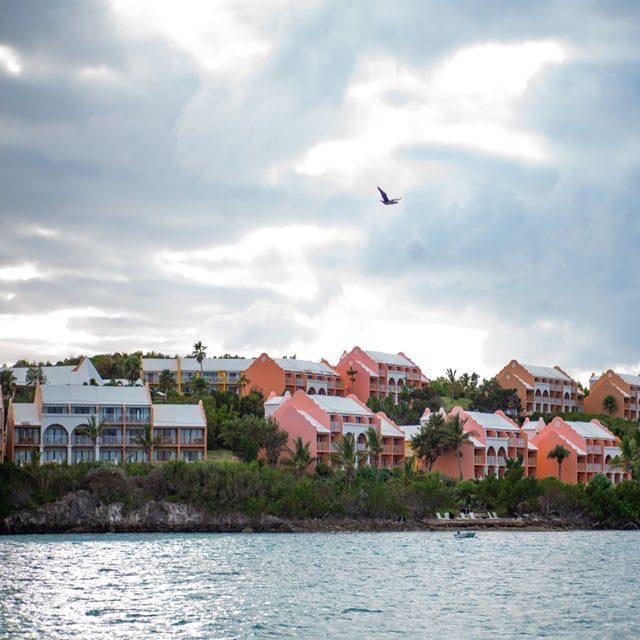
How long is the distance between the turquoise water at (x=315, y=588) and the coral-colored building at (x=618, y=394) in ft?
279

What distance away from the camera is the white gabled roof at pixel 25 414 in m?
128

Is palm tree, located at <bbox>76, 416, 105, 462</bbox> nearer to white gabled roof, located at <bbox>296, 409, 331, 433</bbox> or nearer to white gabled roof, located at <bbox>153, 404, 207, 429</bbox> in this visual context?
white gabled roof, located at <bbox>153, 404, 207, 429</bbox>

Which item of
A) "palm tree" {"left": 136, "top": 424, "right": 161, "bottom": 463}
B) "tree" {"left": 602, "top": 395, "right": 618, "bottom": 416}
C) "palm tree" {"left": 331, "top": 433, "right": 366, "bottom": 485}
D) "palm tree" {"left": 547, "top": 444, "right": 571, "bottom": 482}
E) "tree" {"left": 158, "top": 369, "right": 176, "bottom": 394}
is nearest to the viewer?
"palm tree" {"left": 331, "top": 433, "right": 366, "bottom": 485}

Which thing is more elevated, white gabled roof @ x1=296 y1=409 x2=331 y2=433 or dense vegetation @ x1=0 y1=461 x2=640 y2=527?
white gabled roof @ x1=296 y1=409 x2=331 y2=433

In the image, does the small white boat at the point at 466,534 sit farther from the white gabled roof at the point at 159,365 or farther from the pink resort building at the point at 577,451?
the white gabled roof at the point at 159,365

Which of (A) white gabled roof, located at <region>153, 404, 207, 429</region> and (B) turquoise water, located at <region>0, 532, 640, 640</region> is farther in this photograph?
(A) white gabled roof, located at <region>153, 404, 207, 429</region>

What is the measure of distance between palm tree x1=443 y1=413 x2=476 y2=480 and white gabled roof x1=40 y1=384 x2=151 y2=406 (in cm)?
3177

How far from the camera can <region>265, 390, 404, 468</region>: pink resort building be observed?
13112 centimetres

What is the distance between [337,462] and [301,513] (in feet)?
30.1

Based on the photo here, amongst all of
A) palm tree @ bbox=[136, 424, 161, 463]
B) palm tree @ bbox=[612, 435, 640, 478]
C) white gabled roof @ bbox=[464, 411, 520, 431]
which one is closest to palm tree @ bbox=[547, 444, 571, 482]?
white gabled roof @ bbox=[464, 411, 520, 431]

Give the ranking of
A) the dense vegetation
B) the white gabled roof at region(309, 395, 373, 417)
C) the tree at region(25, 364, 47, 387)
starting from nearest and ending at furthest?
1. the dense vegetation
2. the white gabled roof at region(309, 395, 373, 417)
3. the tree at region(25, 364, 47, 387)

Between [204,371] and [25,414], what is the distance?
58.5 meters

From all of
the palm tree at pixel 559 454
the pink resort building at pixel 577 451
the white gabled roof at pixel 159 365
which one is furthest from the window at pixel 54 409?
the white gabled roof at pixel 159 365

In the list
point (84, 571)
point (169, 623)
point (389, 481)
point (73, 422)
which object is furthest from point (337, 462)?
point (169, 623)
